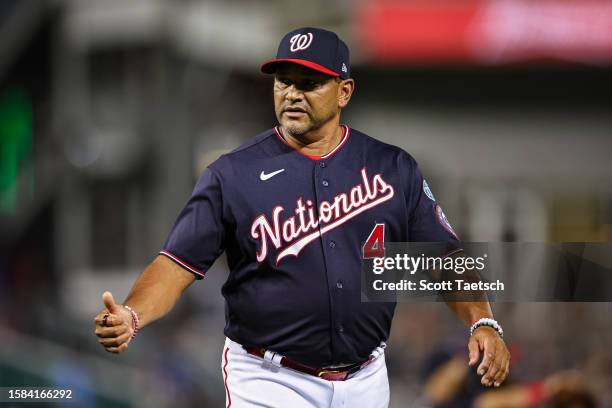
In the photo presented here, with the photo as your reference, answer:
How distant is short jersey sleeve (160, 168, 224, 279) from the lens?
435 centimetres

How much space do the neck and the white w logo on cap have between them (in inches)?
14.1

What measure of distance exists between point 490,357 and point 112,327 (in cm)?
145

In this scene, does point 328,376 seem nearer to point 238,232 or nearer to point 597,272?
point 238,232

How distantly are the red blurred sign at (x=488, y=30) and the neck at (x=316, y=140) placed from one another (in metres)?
9.89

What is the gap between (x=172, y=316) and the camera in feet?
41.2

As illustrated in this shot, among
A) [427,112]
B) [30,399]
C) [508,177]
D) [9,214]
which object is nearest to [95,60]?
[9,214]

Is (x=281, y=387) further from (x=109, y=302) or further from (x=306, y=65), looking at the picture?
(x=306, y=65)

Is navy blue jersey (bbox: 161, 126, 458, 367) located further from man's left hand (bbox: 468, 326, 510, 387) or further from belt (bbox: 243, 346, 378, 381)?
man's left hand (bbox: 468, 326, 510, 387)

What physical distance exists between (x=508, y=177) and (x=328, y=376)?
11.3 m

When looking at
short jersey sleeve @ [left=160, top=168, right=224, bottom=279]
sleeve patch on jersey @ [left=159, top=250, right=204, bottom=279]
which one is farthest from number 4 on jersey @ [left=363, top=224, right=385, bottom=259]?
sleeve patch on jersey @ [left=159, top=250, right=204, bottom=279]

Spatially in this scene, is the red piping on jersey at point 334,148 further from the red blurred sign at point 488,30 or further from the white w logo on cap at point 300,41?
the red blurred sign at point 488,30

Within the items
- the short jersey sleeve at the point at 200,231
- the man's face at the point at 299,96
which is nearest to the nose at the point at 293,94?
the man's face at the point at 299,96

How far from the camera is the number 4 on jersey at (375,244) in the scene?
14.9 ft

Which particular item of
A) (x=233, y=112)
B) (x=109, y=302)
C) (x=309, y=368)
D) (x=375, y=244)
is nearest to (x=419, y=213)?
(x=375, y=244)
